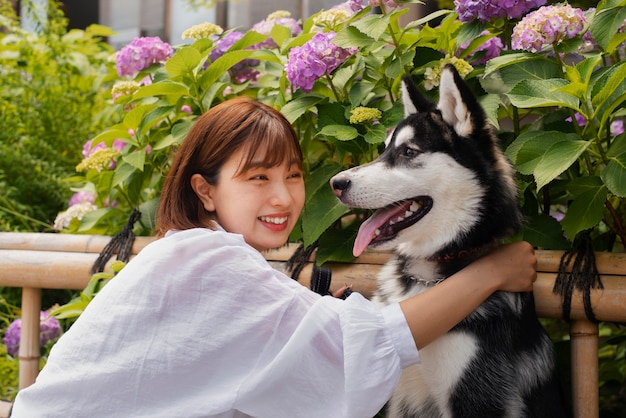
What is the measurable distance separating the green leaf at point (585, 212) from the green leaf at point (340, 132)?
2.01 ft

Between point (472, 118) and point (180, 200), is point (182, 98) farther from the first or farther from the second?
point (472, 118)

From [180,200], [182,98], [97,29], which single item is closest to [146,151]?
[182,98]

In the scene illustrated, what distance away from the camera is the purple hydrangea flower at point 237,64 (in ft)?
8.56

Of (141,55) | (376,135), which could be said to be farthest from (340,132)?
(141,55)

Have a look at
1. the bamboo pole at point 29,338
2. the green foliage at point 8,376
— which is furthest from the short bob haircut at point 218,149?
the green foliage at point 8,376

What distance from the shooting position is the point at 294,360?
147 cm

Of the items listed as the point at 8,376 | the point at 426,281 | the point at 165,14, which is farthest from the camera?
the point at 165,14

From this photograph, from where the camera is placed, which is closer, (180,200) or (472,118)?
(472,118)

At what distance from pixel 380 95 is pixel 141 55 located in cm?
96

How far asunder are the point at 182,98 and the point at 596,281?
1.44 m

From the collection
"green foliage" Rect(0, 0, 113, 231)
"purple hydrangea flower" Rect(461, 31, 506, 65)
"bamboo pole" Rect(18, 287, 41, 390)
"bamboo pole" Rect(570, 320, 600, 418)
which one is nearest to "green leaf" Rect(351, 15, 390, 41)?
"purple hydrangea flower" Rect(461, 31, 506, 65)

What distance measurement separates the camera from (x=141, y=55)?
2738 millimetres

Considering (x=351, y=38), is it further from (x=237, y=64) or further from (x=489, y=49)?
(x=237, y=64)

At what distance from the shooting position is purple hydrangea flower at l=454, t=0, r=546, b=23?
6.40 ft
